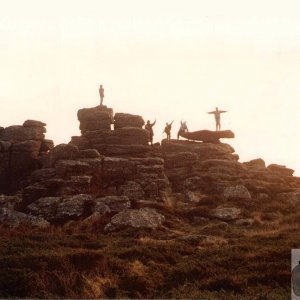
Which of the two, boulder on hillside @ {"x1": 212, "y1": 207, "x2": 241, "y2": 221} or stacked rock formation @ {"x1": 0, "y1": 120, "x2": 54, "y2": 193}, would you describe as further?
stacked rock formation @ {"x1": 0, "y1": 120, "x2": 54, "y2": 193}

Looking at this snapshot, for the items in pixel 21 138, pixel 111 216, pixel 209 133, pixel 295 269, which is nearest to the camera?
pixel 295 269

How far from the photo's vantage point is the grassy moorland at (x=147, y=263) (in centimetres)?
1608

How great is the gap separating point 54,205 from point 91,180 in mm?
7271

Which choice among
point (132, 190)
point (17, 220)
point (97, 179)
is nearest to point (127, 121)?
point (97, 179)

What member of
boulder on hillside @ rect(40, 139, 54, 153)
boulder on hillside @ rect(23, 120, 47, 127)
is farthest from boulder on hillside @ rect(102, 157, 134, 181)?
boulder on hillside @ rect(23, 120, 47, 127)

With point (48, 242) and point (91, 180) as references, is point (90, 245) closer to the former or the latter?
point (48, 242)

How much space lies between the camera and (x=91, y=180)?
134 ft

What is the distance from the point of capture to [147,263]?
1998 centimetres

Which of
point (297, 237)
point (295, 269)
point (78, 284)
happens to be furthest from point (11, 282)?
point (297, 237)

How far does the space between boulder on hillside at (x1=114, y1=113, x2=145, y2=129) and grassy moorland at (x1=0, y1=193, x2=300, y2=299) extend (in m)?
26.0

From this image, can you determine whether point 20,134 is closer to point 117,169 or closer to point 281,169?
point 117,169

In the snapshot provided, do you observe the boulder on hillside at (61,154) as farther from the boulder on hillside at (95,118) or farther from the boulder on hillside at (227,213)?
the boulder on hillside at (227,213)

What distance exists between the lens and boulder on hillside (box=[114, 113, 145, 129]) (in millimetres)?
54125

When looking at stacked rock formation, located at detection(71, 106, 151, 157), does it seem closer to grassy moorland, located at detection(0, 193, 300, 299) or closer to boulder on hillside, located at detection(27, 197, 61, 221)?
boulder on hillside, located at detection(27, 197, 61, 221)
